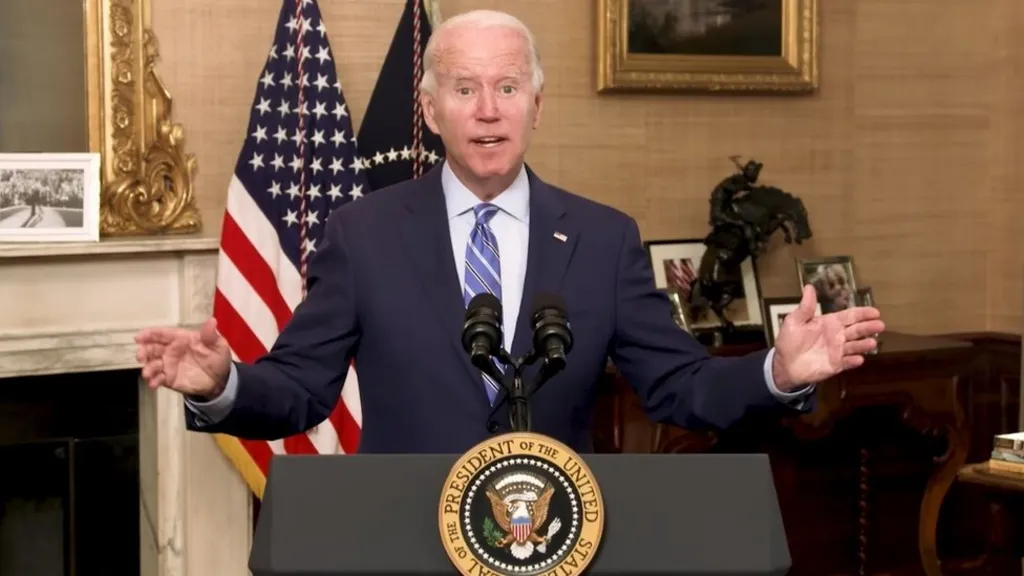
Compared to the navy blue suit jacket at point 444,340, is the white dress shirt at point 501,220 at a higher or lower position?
higher

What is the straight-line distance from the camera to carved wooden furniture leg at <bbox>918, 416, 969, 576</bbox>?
4520mm

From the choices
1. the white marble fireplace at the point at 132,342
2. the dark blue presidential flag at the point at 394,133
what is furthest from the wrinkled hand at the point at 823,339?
the white marble fireplace at the point at 132,342

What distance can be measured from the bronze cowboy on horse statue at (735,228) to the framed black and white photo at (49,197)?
1.95 meters

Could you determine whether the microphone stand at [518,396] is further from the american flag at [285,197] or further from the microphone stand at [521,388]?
the american flag at [285,197]

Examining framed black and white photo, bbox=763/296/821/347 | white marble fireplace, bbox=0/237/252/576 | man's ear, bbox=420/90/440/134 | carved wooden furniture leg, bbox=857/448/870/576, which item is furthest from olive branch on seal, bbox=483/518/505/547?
carved wooden furniture leg, bbox=857/448/870/576

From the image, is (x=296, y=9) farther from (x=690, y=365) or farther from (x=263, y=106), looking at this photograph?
(x=690, y=365)

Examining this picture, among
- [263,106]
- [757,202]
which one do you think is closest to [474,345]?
[263,106]

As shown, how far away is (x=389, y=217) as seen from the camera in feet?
7.63

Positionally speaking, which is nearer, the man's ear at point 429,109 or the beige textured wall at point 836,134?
the man's ear at point 429,109

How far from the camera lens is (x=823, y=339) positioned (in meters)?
1.94

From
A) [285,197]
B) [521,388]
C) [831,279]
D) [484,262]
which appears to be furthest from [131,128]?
[521,388]

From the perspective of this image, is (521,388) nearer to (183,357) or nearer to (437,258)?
(183,357)

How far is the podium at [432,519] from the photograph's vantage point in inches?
59.1

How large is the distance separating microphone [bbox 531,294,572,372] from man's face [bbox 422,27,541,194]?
22.5 inches
